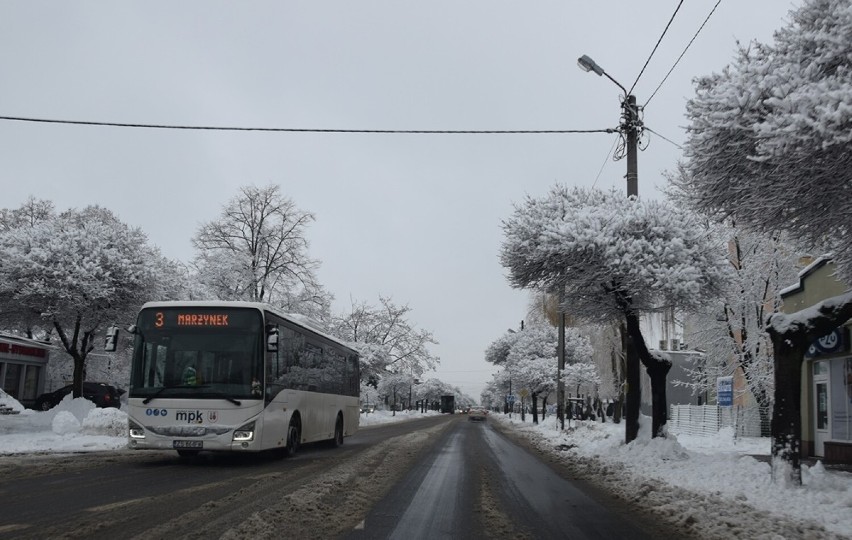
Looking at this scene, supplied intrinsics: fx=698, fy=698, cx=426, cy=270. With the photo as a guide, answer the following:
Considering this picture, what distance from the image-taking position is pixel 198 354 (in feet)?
43.9

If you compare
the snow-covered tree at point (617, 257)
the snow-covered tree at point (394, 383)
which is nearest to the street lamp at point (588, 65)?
the snow-covered tree at point (617, 257)

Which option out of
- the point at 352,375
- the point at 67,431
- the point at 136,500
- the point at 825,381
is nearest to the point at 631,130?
the point at 825,381

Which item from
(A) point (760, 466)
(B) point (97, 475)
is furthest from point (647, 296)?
(B) point (97, 475)

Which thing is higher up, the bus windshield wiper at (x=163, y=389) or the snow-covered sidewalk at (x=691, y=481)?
the bus windshield wiper at (x=163, y=389)

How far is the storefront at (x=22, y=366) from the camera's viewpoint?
Result: 119 feet

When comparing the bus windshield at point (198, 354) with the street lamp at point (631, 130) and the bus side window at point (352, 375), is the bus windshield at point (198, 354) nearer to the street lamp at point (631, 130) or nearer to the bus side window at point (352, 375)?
the bus side window at point (352, 375)

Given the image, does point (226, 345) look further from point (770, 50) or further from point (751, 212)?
point (770, 50)

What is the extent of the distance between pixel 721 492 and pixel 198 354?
9.37m

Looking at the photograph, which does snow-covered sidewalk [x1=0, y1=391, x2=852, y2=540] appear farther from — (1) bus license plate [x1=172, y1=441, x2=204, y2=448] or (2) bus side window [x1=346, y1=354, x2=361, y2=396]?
(2) bus side window [x1=346, y1=354, x2=361, y2=396]

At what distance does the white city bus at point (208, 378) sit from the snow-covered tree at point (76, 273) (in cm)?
891

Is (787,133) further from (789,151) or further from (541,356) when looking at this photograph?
(541,356)

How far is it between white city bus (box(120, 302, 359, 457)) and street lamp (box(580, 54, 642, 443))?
8441mm

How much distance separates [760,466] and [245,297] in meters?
31.3

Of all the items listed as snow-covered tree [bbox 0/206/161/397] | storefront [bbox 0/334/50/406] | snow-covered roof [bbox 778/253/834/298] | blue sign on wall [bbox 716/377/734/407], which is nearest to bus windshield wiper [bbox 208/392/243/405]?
snow-covered tree [bbox 0/206/161/397]
